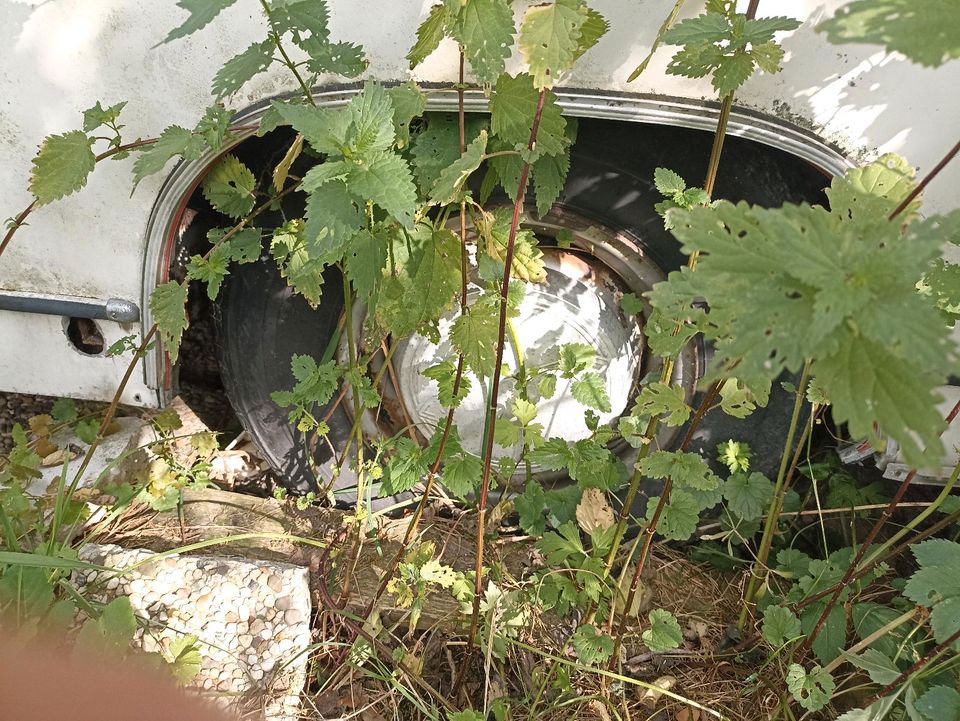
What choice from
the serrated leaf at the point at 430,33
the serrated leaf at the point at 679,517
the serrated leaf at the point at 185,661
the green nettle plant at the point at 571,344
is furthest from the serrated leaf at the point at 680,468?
the serrated leaf at the point at 185,661

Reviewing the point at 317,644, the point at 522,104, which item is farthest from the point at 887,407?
the point at 317,644

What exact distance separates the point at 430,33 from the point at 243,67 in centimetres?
34

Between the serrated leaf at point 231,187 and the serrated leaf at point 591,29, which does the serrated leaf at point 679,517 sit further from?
the serrated leaf at point 231,187

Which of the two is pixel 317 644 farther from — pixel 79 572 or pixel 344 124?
pixel 344 124

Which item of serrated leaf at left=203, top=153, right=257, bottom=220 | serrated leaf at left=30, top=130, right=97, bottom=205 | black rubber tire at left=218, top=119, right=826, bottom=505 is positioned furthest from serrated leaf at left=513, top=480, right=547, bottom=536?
serrated leaf at left=30, top=130, right=97, bottom=205

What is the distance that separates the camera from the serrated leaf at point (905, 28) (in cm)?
75

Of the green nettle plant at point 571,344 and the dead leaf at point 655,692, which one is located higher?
the green nettle plant at point 571,344

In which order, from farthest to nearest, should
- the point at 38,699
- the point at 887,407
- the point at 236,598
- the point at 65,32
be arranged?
the point at 236,598
the point at 65,32
the point at 887,407
the point at 38,699

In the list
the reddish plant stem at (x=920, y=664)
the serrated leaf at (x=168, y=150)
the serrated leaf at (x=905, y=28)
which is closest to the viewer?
the serrated leaf at (x=905, y=28)

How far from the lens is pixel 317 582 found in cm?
184

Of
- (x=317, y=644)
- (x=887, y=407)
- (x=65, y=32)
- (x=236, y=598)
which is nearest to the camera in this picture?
(x=887, y=407)

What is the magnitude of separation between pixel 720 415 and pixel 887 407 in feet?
3.96

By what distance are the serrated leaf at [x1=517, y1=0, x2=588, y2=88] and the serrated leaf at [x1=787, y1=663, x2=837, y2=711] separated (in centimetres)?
122

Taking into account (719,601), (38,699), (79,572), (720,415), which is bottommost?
(79,572)
